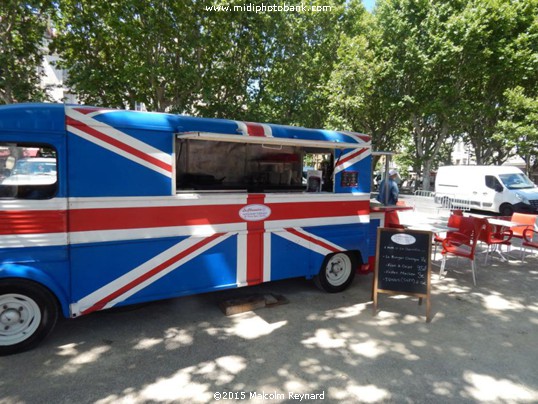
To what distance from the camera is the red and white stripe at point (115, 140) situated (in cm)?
353

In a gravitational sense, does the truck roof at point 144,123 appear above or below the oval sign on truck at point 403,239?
above

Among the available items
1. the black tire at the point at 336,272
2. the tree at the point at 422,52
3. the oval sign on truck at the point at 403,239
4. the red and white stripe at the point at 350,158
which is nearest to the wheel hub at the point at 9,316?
the black tire at the point at 336,272

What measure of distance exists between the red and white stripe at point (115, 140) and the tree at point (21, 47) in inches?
380

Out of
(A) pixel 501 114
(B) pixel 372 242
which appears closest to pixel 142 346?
(B) pixel 372 242

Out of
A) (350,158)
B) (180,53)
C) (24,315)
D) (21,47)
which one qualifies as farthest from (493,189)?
(21,47)

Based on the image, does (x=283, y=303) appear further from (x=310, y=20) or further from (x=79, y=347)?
(x=310, y=20)

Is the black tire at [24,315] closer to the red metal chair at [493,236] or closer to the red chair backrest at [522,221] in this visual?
the red metal chair at [493,236]

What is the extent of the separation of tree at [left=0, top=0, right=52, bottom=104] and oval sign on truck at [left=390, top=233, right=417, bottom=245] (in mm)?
11817

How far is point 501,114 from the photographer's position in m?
22.3

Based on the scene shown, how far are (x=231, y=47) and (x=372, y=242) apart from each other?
33.2 feet

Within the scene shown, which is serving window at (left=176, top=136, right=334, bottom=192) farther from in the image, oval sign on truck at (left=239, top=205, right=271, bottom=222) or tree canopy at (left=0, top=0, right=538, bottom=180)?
tree canopy at (left=0, top=0, right=538, bottom=180)

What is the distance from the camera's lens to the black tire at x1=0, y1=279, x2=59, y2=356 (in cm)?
340

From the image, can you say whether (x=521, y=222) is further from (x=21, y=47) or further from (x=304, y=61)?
(x=21, y=47)

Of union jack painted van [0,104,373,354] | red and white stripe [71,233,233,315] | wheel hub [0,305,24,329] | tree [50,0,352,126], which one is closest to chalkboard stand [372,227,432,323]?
union jack painted van [0,104,373,354]
